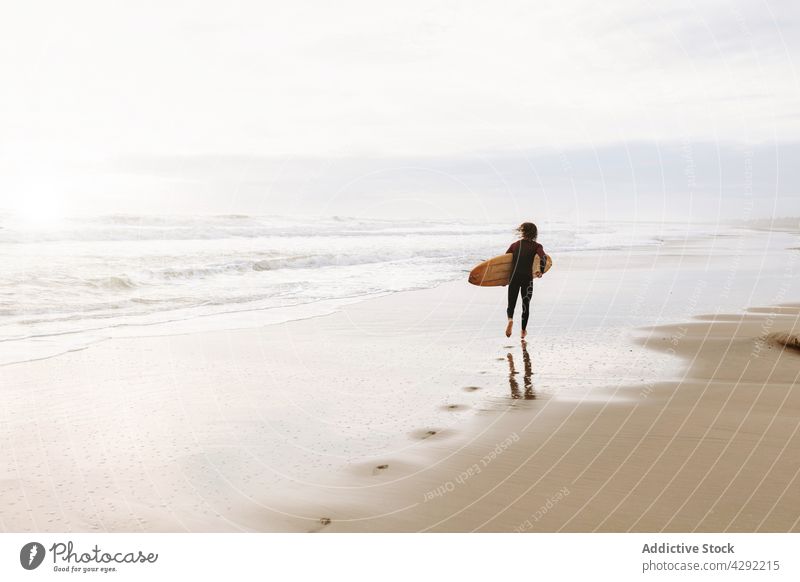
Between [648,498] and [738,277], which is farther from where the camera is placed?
[738,277]

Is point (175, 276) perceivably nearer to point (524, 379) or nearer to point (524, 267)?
point (524, 267)

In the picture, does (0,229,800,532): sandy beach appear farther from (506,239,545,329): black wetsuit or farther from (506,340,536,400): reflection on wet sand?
(506,239,545,329): black wetsuit

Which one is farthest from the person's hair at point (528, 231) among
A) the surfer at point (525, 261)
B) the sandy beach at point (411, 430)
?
the sandy beach at point (411, 430)

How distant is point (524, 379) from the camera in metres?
7.64

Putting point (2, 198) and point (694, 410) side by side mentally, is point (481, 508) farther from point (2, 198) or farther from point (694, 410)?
point (2, 198)

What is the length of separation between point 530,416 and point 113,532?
3.83 metres
